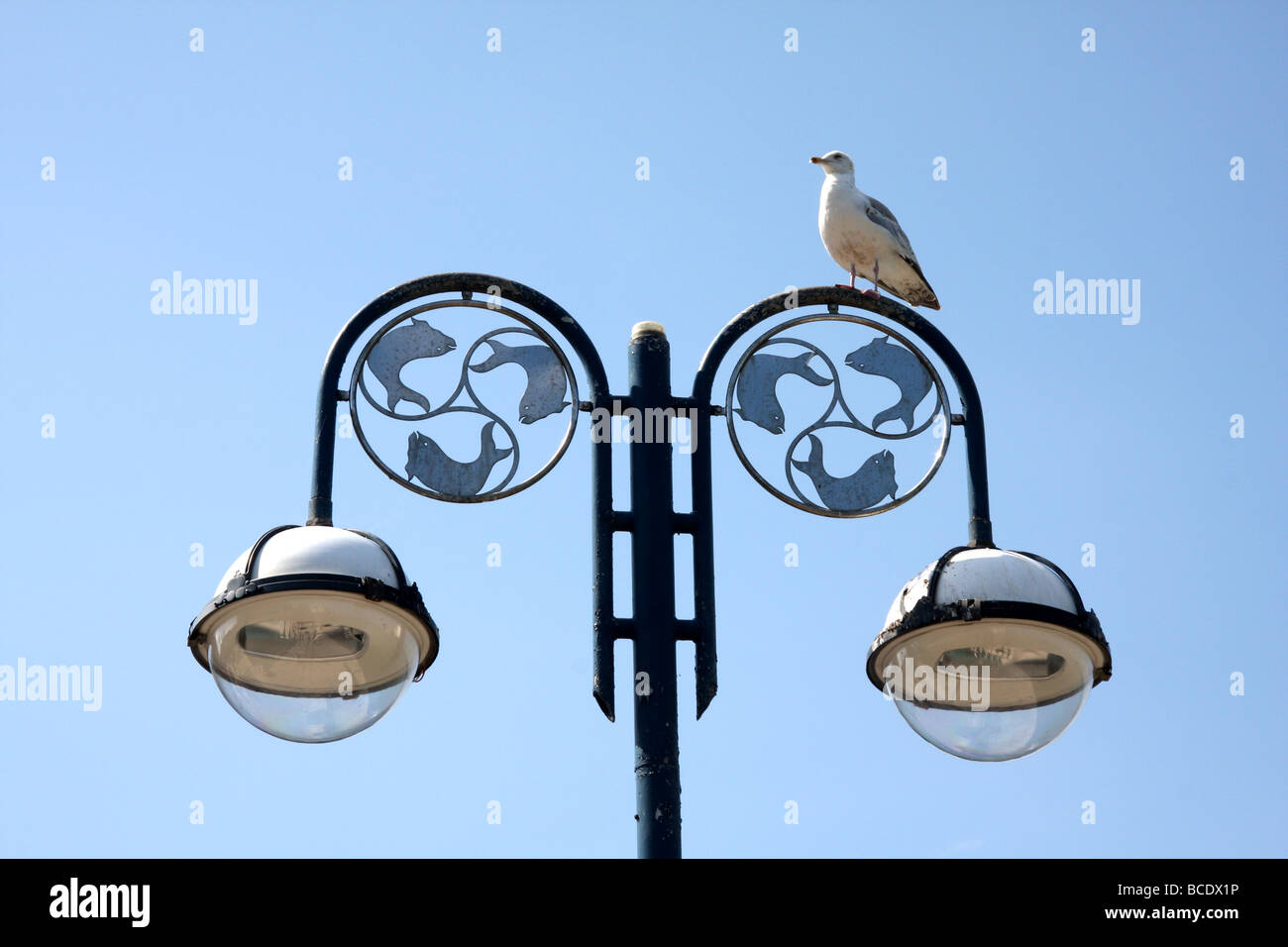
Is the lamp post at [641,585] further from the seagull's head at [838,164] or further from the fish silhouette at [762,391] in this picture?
the seagull's head at [838,164]

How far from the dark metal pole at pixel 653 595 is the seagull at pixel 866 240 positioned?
8.45 feet

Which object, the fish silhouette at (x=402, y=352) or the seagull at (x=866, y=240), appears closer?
the fish silhouette at (x=402, y=352)

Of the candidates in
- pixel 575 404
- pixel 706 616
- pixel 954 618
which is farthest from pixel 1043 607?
pixel 575 404

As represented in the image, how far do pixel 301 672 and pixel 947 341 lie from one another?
8.23 feet

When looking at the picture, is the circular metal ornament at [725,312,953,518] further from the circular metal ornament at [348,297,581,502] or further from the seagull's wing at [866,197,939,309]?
the seagull's wing at [866,197,939,309]

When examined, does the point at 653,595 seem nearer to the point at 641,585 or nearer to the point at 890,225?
the point at 641,585

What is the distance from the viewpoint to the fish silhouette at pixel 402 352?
19.3 ft

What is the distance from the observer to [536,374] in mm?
5934

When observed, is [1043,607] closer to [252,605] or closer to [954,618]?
[954,618]

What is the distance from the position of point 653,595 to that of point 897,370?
1.42 metres

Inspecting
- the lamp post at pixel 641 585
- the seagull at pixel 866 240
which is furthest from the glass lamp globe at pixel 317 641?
the seagull at pixel 866 240

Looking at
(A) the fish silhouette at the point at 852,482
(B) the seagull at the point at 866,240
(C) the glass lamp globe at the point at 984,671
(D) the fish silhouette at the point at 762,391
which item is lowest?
(C) the glass lamp globe at the point at 984,671

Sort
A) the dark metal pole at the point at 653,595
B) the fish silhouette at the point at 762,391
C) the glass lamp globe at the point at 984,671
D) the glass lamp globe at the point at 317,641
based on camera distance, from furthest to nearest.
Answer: the fish silhouette at the point at 762,391, the glass lamp globe at the point at 984,671, the glass lamp globe at the point at 317,641, the dark metal pole at the point at 653,595

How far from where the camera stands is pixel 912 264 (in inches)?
335
